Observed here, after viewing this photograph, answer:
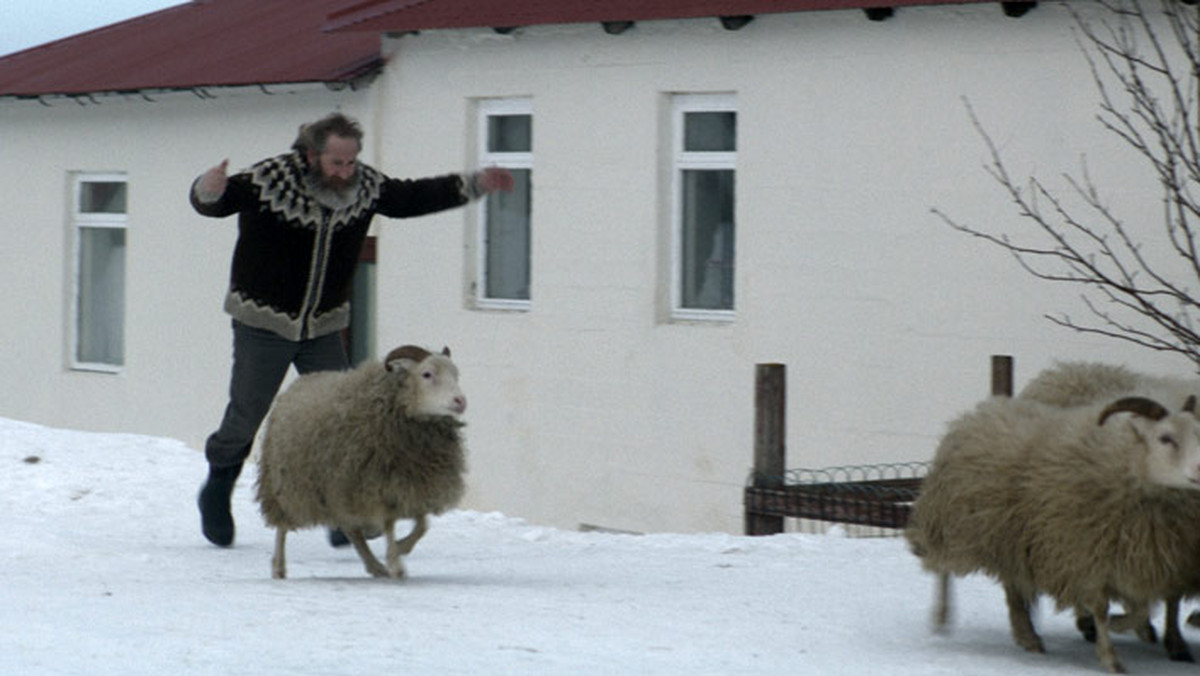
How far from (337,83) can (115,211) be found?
12.9 feet

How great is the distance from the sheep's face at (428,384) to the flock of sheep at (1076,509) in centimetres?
212

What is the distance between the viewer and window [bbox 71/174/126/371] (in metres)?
18.2

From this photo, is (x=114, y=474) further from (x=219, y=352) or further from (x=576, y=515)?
(x=219, y=352)

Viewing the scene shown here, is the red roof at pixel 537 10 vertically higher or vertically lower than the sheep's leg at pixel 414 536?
higher

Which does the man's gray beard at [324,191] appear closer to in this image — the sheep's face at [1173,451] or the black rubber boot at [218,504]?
the black rubber boot at [218,504]

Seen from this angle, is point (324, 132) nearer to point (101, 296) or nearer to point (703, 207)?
point (703, 207)

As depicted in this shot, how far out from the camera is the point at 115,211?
59.5 ft

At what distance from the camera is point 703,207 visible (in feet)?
44.1

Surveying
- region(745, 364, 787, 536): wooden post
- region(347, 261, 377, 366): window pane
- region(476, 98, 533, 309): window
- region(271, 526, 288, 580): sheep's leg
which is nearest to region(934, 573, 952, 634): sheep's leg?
region(271, 526, 288, 580): sheep's leg

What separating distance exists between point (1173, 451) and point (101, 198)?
44.6ft

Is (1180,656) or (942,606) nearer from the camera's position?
(1180,656)

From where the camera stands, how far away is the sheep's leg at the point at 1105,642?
6516mm

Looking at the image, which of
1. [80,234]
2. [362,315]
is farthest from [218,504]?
[80,234]

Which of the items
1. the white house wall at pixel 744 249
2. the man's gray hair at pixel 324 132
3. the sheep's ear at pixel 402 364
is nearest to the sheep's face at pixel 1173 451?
the sheep's ear at pixel 402 364
